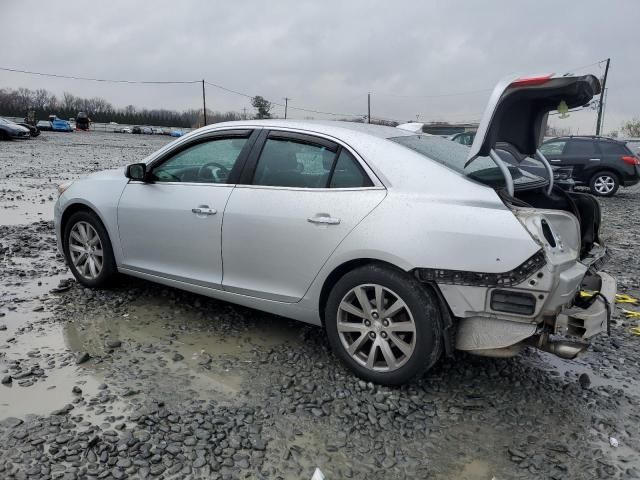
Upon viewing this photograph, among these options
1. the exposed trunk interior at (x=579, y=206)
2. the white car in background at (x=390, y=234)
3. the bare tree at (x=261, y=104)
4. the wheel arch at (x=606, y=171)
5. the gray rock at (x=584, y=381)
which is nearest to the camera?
the white car in background at (x=390, y=234)

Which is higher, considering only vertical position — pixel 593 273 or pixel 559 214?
pixel 559 214

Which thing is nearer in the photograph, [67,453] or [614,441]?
[67,453]

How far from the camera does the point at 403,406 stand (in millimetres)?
3156

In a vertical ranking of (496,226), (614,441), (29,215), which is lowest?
(614,441)

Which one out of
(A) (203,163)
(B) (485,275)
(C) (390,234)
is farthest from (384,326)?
(A) (203,163)

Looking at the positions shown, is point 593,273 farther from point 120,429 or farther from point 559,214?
point 120,429

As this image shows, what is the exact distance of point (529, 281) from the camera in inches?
112

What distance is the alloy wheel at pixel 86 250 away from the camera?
15.8 ft

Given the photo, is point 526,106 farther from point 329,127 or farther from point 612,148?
point 612,148

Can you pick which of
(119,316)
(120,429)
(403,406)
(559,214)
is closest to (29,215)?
(119,316)

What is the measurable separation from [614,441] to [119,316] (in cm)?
361

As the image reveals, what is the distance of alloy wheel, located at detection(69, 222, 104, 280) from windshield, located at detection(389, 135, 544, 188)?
288cm

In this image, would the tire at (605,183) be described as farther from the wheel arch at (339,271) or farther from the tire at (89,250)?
the tire at (89,250)

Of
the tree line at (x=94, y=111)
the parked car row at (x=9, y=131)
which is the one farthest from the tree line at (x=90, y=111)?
the parked car row at (x=9, y=131)
